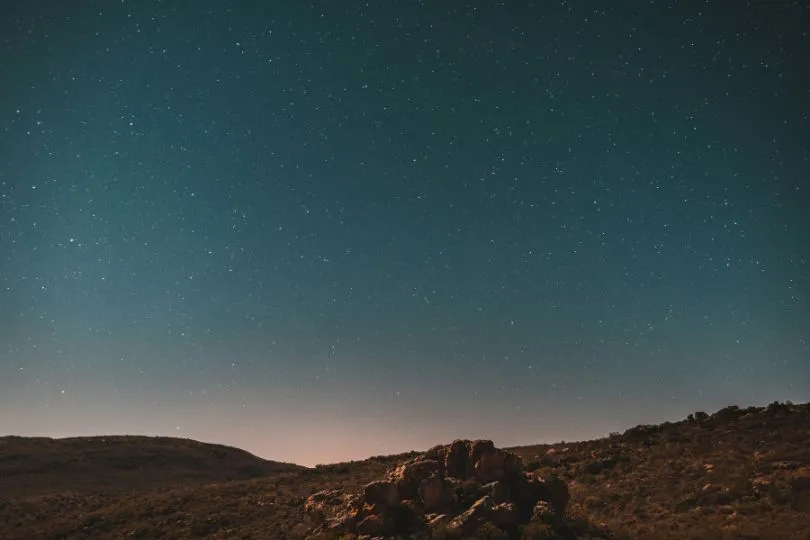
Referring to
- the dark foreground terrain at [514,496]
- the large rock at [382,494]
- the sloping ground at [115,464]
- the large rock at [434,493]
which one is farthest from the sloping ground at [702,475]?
the sloping ground at [115,464]

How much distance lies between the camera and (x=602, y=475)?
36094 mm

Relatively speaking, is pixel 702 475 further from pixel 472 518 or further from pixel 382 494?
pixel 382 494

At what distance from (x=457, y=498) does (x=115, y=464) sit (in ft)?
215

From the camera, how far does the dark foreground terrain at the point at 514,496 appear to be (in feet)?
79.3

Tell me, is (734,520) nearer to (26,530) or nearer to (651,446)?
(651,446)

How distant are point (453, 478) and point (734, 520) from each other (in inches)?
485

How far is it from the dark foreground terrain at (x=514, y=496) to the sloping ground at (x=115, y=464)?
81cm

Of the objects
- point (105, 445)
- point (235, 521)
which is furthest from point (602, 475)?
point (105, 445)

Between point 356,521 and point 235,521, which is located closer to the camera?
point 356,521

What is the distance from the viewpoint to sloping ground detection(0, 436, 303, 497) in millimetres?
64625

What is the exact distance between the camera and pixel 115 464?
74.7 m

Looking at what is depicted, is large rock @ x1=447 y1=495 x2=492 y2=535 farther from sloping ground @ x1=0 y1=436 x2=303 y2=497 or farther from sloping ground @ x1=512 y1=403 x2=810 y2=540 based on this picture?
sloping ground @ x1=0 y1=436 x2=303 y2=497

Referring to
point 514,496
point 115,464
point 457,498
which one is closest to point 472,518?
point 457,498

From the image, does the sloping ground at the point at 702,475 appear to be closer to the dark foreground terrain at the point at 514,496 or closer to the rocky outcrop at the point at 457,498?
the dark foreground terrain at the point at 514,496
